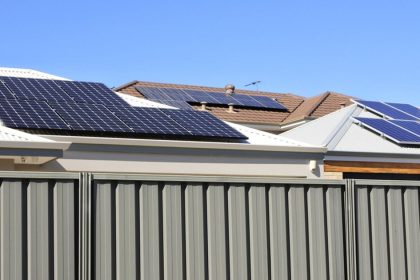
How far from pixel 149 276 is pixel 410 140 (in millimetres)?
11728

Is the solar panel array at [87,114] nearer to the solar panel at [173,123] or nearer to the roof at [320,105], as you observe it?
the solar panel at [173,123]

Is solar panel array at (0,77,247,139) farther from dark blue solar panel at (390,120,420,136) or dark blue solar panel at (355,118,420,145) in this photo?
dark blue solar panel at (390,120,420,136)

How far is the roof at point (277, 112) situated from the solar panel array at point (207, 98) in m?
0.23

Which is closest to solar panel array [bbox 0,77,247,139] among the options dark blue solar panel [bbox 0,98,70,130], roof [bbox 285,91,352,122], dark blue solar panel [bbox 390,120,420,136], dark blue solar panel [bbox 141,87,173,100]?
dark blue solar panel [bbox 0,98,70,130]

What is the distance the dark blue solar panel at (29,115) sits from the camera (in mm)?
12562

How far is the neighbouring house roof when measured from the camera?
25.8 meters

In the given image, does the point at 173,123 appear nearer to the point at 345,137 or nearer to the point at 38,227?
the point at 345,137

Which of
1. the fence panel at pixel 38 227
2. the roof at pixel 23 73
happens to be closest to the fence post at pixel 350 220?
the fence panel at pixel 38 227

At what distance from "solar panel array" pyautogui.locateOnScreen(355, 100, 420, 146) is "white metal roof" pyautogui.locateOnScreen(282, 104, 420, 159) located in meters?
0.20

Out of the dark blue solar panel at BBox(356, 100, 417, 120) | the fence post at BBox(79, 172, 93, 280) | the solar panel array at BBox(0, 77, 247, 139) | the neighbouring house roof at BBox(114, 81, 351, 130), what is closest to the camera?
the fence post at BBox(79, 172, 93, 280)

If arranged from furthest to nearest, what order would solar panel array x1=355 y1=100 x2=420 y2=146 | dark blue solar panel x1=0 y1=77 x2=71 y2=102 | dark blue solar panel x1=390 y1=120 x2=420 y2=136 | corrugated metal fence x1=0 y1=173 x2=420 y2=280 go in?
dark blue solar panel x1=390 y1=120 x2=420 y2=136
solar panel array x1=355 y1=100 x2=420 y2=146
dark blue solar panel x1=0 y1=77 x2=71 y2=102
corrugated metal fence x1=0 y1=173 x2=420 y2=280

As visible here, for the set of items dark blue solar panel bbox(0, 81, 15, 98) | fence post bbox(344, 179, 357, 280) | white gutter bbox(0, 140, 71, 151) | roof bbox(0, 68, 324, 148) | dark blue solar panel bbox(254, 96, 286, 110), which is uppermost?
dark blue solar panel bbox(254, 96, 286, 110)

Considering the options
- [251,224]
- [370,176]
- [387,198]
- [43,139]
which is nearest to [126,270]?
[251,224]

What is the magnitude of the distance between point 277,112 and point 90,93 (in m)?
12.6
